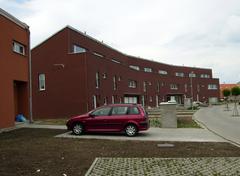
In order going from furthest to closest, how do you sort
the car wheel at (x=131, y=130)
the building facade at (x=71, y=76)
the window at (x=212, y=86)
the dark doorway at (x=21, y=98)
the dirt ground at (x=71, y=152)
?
the window at (x=212, y=86) → the building facade at (x=71, y=76) → the dark doorway at (x=21, y=98) → the car wheel at (x=131, y=130) → the dirt ground at (x=71, y=152)

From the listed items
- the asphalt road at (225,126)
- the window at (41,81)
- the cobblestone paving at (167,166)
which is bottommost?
the asphalt road at (225,126)

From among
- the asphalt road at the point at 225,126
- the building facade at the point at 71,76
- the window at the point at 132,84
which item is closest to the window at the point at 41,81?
the building facade at the point at 71,76

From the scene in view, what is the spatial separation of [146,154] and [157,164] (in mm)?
1790

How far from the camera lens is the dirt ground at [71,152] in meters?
8.55

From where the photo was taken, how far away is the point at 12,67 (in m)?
20.2

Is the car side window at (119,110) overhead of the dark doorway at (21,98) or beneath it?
beneath

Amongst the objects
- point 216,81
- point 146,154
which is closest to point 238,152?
point 146,154

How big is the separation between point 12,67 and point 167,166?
45.6ft

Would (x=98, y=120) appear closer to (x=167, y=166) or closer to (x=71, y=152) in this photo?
(x=71, y=152)

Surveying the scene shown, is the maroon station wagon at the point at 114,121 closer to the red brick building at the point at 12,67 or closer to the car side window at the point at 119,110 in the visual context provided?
the car side window at the point at 119,110

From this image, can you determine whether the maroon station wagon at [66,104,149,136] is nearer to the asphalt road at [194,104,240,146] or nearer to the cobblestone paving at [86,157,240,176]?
the asphalt road at [194,104,240,146]

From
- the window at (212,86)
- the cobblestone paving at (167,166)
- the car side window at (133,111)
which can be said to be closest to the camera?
the cobblestone paving at (167,166)

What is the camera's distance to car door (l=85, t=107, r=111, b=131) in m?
16.8

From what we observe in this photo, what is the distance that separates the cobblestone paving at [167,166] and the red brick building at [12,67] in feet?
35.0
